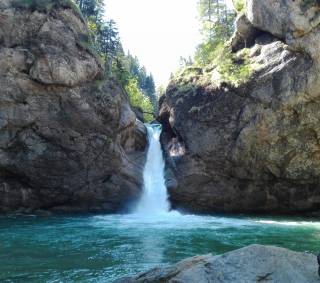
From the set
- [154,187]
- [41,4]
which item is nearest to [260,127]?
[154,187]

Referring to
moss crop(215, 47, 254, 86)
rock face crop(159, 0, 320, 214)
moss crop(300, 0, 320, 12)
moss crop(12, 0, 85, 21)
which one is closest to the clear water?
rock face crop(159, 0, 320, 214)

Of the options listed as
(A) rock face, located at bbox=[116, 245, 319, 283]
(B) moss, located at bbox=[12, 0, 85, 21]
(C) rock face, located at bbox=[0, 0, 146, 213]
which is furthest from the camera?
(B) moss, located at bbox=[12, 0, 85, 21]

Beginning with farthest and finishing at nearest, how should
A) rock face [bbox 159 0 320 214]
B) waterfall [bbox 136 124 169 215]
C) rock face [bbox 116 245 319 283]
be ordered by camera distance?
waterfall [bbox 136 124 169 215]
rock face [bbox 159 0 320 214]
rock face [bbox 116 245 319 283]

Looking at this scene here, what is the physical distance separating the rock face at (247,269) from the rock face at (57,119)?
23.1m

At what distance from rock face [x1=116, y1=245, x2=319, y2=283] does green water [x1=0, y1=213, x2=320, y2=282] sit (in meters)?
4.54

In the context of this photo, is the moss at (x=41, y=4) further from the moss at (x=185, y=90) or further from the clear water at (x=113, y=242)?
the clear water at (x=113, y=242)

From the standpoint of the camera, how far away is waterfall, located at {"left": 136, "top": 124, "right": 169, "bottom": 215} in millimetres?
33250

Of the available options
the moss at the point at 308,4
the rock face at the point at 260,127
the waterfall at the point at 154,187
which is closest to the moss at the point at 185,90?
the rock face at the point at 260,127

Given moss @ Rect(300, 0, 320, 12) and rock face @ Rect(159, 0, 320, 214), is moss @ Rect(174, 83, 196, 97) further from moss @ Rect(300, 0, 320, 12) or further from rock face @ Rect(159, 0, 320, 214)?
moss @ Rect(300, 0, 320, 12)

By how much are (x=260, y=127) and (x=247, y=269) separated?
2247 cm

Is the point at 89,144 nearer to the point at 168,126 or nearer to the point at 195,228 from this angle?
the point at 168,126

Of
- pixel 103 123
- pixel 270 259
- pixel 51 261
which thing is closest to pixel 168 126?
pixel 103 123

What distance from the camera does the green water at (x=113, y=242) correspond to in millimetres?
13688

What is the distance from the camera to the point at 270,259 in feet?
27.0
